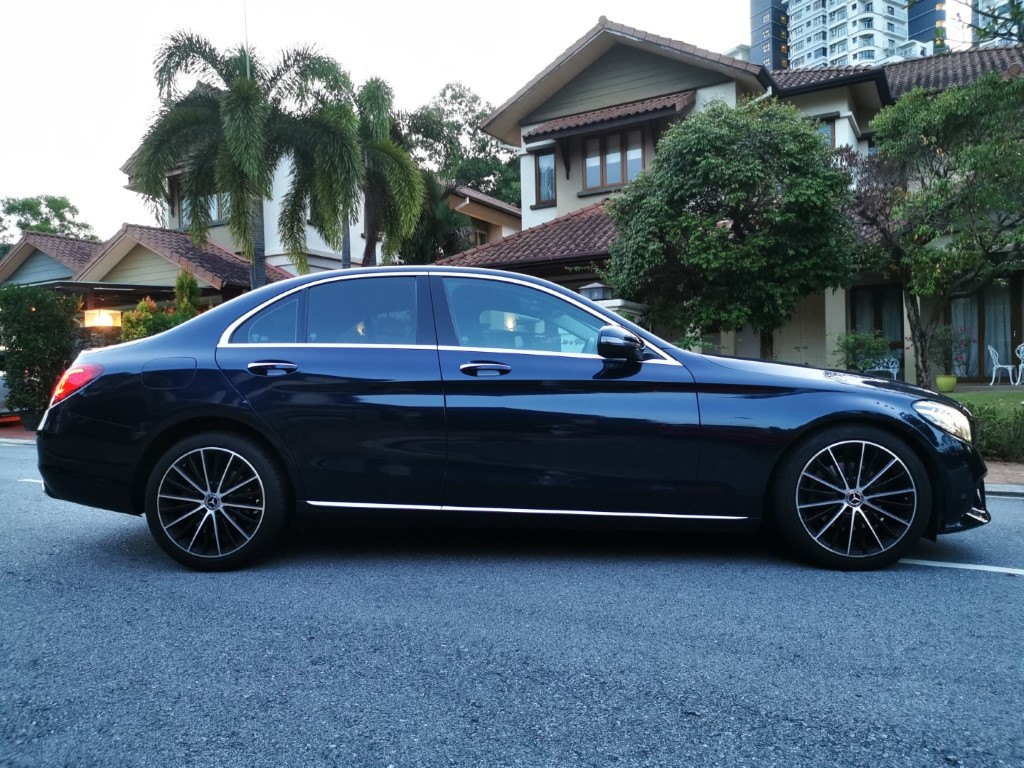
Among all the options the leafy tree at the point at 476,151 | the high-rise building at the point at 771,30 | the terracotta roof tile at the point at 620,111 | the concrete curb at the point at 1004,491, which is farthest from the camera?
the high-rise building at the point at 771,30

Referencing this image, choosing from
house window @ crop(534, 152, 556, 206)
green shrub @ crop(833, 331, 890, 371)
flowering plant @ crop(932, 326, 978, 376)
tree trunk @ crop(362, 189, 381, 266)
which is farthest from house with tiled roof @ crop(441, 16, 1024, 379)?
tree trunk @ crop(362, 189, 381, 266)

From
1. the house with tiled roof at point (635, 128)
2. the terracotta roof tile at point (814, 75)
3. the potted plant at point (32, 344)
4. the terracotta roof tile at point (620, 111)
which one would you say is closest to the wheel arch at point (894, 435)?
the house with tiled roof at point (635, 128)

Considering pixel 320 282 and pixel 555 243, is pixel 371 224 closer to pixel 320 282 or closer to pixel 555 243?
pixel 555 243

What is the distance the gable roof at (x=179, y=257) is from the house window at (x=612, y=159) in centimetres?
987

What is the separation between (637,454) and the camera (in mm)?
3980

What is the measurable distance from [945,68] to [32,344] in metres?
23.3

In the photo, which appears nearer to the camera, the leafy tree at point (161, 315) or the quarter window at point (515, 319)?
the quarter window at point (515, 319)

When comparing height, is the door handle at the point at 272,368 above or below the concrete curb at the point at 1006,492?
above

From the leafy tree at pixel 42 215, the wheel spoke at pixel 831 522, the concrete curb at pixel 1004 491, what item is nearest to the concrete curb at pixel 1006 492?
the concrete curb at pixel 1004 491

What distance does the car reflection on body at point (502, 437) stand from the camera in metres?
3.96

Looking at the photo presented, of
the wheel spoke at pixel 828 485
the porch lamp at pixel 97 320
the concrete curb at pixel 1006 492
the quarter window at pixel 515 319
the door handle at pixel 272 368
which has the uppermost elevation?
the porch lamp at pixel 97 320

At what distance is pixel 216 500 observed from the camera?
406 centimetres

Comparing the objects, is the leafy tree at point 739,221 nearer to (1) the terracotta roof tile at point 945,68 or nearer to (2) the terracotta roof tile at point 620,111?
(2) the terracotta roof tile at point 620,111

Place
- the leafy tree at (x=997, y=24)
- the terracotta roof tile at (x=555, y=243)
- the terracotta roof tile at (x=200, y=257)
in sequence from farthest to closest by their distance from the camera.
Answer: the terracotta roof tile at (x=200, y=257) < the terracotta roof tile at (x=555, y=243) < the leafy tree at (x=997, y=24)
